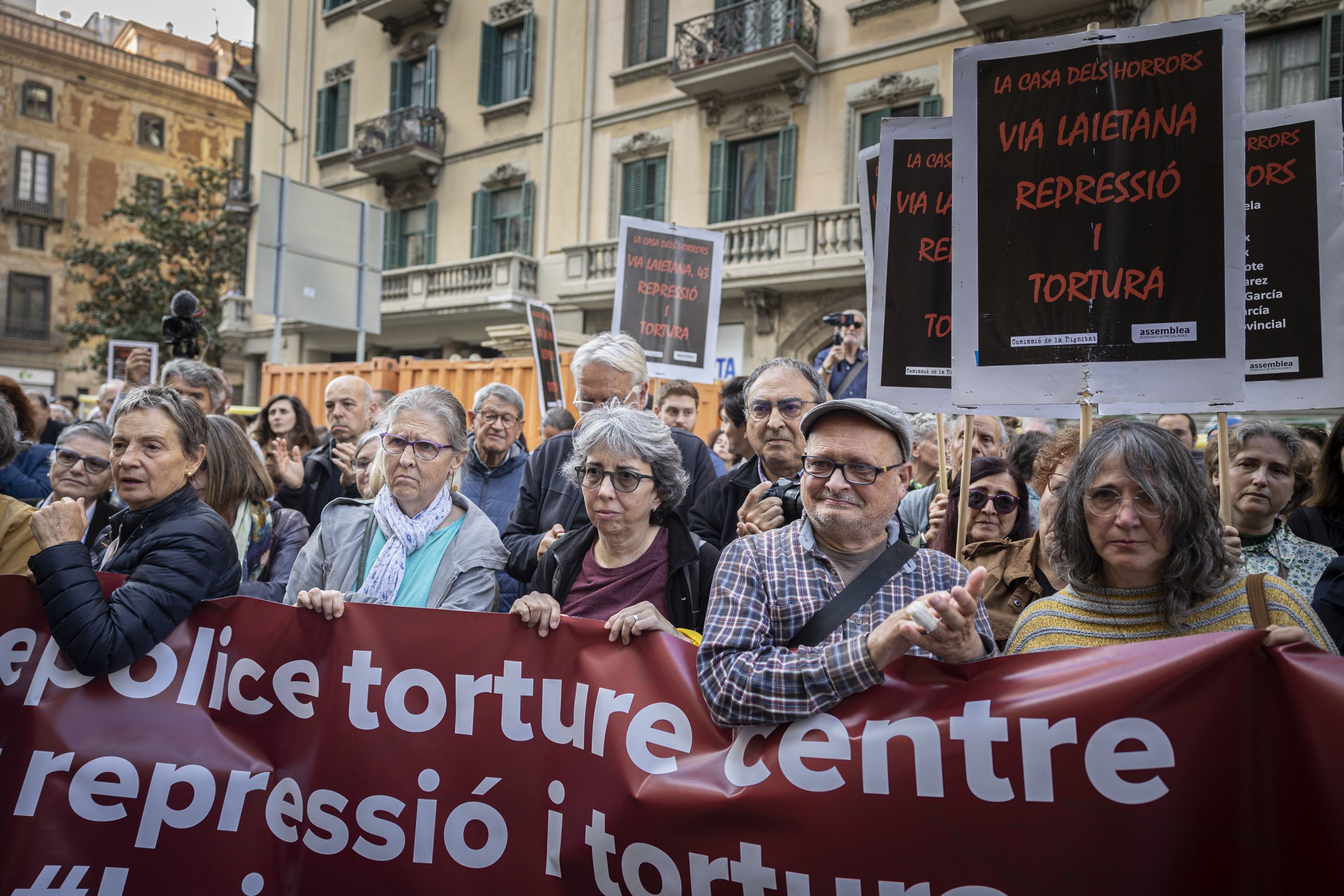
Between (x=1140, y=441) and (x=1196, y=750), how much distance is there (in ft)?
2.38

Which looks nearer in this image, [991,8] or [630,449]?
[630,449]

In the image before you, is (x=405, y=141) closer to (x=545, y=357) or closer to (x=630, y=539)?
(x=545, y=357)

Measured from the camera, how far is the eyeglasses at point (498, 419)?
4891 mm

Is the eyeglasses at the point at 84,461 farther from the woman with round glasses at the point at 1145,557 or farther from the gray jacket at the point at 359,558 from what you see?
the woman with round glasses at the point at 1145,557

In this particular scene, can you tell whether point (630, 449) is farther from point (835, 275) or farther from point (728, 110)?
point (728, 110)

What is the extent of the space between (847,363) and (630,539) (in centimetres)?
379

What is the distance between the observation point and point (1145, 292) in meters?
2.91

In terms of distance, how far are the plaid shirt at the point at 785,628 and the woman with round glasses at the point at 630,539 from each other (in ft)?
1.52

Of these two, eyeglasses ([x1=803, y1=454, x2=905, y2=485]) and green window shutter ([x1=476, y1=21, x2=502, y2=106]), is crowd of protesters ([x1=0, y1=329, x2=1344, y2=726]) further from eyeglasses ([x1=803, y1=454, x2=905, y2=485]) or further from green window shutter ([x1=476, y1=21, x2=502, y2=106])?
green window shutter ([x1=476, y1=21, x2=502, y2=106])

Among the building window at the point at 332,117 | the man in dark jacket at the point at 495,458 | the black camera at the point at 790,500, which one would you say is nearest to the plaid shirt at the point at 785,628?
the black camera at the point at 790,500

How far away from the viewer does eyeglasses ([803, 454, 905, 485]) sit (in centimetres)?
235

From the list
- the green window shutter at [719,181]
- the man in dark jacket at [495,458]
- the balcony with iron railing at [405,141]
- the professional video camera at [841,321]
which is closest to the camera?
the man in dark jacket at [495,458]

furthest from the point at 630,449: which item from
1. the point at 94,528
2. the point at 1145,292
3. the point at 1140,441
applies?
the point at 94,528

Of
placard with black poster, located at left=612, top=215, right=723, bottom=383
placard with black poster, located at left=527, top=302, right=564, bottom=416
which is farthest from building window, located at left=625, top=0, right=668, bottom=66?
placard with black poster, located at left=612, top=215, right=723, bottom=383
